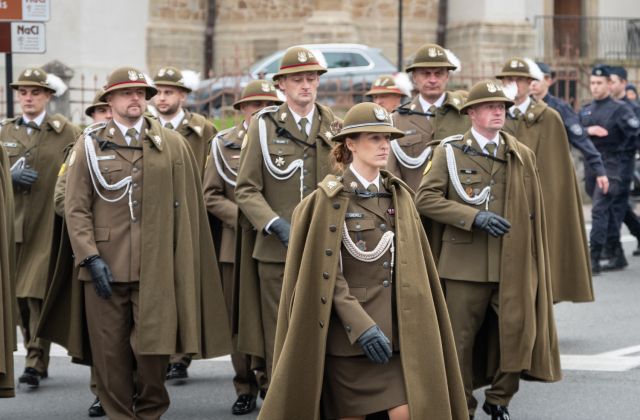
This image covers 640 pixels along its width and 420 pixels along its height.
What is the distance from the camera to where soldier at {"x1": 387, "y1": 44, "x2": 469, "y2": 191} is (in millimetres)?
9938

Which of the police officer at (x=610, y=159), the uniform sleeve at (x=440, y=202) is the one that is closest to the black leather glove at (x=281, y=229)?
the uniform sleeve at (x=440, y=202)

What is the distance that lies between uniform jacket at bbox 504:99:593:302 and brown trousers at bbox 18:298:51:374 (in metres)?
3.66

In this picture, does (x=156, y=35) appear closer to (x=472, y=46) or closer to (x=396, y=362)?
(x=472, y=46)

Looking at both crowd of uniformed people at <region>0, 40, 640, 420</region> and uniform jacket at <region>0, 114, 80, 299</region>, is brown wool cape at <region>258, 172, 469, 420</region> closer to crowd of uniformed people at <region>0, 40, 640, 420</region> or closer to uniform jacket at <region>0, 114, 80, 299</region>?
crowd of uniformed people at <region>0, 40, 640, 420</region>

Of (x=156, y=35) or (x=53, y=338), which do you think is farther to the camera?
(x=156, y=35)

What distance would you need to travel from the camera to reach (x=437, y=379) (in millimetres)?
6594

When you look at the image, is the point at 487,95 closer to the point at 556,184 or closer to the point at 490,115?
the point at 490,115

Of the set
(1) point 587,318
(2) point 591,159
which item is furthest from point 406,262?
(2) point 591,159

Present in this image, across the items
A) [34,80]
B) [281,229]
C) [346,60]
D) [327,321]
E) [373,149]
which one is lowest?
[327,321]

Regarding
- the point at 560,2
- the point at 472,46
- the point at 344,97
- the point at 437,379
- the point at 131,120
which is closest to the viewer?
the point at 437,379

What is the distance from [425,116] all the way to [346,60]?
18491mm

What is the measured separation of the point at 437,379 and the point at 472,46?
27784mm

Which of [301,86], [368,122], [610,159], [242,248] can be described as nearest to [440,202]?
[301,86]

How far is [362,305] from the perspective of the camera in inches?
263
